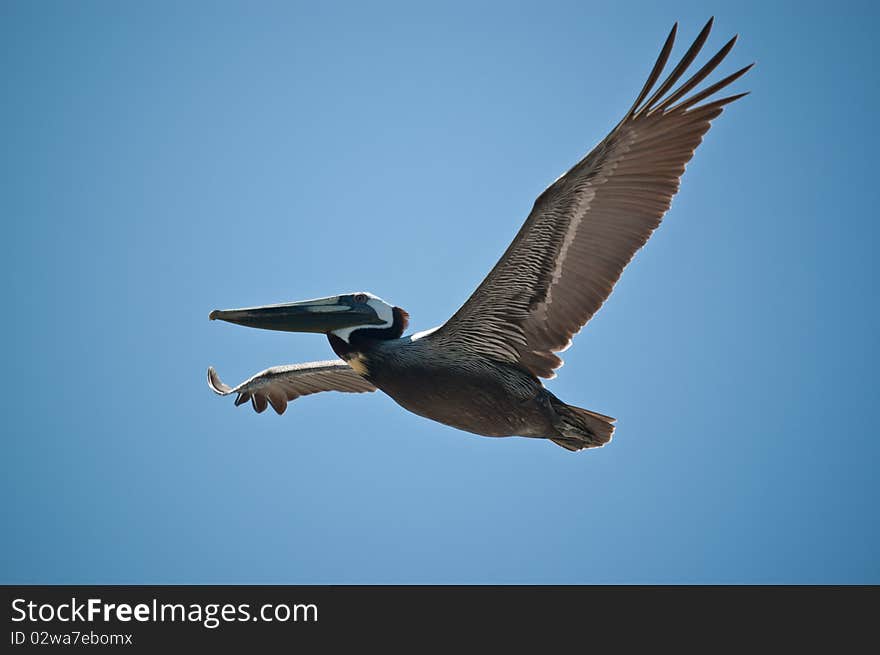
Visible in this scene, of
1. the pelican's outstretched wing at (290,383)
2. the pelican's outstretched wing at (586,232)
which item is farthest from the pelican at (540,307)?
the pelican's outstretched wing at (290,383)

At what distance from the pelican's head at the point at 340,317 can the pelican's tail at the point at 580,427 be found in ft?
4.60

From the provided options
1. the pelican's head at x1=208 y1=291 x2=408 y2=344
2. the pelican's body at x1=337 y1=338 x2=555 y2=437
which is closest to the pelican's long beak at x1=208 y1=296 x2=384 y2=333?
the pelican's head at x1=208 y1=291 x2=408 y2=344

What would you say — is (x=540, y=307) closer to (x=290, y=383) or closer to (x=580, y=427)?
(x=580, y=427)

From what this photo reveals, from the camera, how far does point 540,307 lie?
8633mm

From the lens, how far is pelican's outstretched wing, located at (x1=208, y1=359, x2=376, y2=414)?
10.7m

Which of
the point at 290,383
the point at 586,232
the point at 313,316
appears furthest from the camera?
the point at 290,383

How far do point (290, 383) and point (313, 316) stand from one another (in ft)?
7.08

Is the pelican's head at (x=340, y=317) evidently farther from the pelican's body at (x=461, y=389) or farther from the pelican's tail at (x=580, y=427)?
the pelican's tail at (x=580, y=427)

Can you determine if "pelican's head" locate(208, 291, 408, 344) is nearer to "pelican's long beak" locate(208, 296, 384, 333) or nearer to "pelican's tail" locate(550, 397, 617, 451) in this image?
"pelican's long beak" locate(208, 296, 384, 333)

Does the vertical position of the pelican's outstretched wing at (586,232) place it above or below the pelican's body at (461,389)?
above

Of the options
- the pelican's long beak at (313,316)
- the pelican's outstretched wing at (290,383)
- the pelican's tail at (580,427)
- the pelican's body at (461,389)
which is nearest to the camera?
the pelican's body at (461,389)

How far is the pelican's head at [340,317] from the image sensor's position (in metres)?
8.90

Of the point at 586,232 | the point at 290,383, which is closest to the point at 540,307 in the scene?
the point at 586,232
